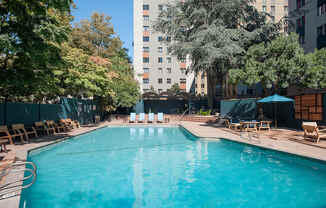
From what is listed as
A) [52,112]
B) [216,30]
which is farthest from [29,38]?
[216,30]

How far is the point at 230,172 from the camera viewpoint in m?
6.53

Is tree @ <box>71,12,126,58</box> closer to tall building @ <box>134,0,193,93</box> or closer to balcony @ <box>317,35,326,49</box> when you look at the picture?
tall building @ <box>134,0,193,93</box>

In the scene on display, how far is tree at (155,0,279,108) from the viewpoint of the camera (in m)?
15.5

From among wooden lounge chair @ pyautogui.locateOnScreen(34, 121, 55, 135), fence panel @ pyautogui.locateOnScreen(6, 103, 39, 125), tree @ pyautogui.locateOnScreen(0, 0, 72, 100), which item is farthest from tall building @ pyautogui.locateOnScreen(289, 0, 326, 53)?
fence panel @ pyautogui.locateOnScreen(6, 103, 39, 125)

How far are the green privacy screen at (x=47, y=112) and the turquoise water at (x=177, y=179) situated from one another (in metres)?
3.31

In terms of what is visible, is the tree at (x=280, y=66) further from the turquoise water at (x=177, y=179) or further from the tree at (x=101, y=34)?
the tree at (x=101, y=34)

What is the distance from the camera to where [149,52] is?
42156mm

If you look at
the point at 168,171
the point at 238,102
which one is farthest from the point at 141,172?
the point at 238,102

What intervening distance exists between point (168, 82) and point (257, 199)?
39.0 metres

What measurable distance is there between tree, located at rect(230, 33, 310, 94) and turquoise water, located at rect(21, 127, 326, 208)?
17.6 feet

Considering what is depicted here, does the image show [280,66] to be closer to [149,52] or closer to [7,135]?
[7,135]

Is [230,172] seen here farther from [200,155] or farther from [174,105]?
[174,105]

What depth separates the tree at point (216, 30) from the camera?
15477 millimetres

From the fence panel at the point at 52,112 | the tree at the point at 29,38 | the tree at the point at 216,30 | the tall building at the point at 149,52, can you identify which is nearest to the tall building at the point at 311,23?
the tree at the point at 216,30
